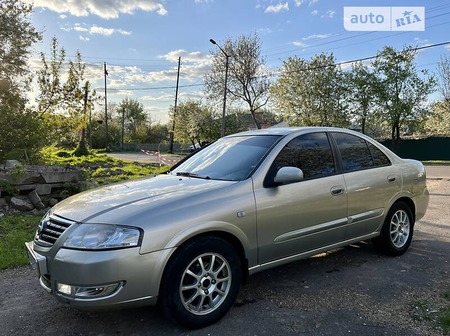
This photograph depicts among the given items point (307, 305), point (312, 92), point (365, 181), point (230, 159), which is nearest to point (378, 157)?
point (365, 181)

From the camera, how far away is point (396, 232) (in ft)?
15.8

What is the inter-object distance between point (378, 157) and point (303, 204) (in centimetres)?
166

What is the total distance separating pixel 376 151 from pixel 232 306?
2.75m

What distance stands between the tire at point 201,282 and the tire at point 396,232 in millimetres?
2372

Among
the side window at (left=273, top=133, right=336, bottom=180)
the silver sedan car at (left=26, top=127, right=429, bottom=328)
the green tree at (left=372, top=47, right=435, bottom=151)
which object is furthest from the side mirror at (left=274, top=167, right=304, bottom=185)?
the green tree at (left=372, top=47, right=435, bottom=151)

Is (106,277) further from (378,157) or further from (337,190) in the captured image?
(378,157)

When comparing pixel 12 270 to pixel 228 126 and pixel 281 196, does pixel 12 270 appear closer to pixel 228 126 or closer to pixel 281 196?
pixel 281 196

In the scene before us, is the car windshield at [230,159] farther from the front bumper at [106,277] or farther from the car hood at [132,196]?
the front bumper at [106,277]

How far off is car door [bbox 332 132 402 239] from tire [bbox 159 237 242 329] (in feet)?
5.60

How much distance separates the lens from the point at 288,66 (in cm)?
3334

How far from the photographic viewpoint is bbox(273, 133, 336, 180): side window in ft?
12.5

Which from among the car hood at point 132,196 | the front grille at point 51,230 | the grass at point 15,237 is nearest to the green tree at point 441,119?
the grass at point 15,237

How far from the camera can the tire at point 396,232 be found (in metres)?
4.68

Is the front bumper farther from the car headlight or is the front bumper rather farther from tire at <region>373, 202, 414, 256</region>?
tire at <region>373, 202, 414, 256</region>
